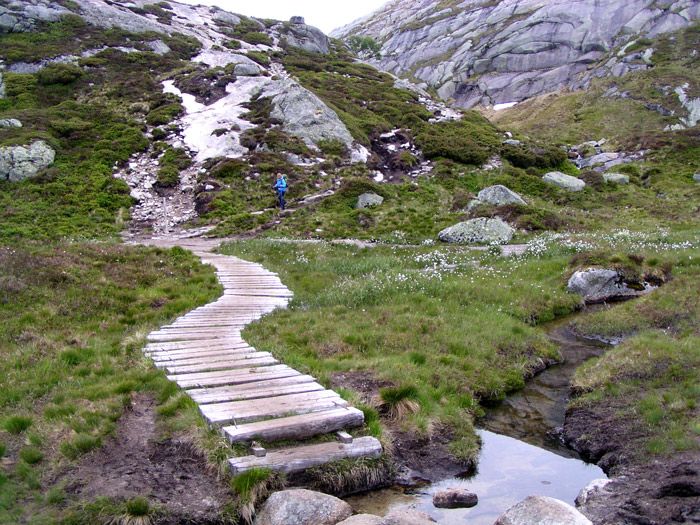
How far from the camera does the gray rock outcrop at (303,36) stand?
8084 cm

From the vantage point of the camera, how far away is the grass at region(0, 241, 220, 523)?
6672mm

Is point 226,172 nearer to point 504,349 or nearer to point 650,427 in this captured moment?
point 504,349

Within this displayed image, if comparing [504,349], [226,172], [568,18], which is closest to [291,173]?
[226,172]

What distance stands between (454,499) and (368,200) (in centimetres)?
2657

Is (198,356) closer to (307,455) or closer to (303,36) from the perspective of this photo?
(307,455)

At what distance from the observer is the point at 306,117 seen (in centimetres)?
4484

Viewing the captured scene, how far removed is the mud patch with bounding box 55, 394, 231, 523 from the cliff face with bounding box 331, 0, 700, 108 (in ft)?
344

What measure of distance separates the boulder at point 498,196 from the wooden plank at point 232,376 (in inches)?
996

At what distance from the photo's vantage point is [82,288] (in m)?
13.6

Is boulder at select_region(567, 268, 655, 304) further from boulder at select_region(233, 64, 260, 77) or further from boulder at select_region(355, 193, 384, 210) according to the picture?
boulder at select_region(233, 64, 260, 77)

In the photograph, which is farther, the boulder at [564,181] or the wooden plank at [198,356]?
the boulder at [564,181]

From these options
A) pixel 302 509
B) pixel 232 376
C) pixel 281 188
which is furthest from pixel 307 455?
pixel 281 188

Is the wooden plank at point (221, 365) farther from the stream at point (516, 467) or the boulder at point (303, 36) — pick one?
the boulder at point (303, 36)

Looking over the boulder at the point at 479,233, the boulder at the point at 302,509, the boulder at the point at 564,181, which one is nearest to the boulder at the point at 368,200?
the boulder at the point at 479,233
